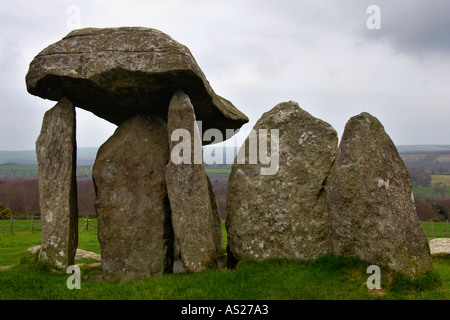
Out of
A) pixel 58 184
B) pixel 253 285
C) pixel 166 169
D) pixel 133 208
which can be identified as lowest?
pixel 253 285

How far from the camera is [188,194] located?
9.54m

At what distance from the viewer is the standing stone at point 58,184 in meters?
9.82

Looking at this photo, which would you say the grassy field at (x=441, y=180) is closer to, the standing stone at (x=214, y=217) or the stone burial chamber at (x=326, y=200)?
the standing stone at (x=214, y=217)

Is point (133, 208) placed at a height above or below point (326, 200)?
below

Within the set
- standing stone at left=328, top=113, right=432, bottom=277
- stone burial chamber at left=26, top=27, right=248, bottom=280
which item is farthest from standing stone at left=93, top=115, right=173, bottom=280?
standing stone at left=328, top=113, right=432, bottom=277

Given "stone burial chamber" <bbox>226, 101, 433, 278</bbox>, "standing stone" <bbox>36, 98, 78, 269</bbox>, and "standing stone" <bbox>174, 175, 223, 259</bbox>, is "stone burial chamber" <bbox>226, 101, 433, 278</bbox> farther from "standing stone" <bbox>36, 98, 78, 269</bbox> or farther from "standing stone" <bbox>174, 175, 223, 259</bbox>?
"standing stone" <bbox>36, 98, 78, 269</bbox>

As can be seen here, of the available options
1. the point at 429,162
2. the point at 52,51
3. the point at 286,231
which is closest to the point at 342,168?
the point at 286,231

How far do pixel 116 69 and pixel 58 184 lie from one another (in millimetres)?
3204

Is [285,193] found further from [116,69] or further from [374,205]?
[116,69]

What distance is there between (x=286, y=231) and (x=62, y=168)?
5.76 meters

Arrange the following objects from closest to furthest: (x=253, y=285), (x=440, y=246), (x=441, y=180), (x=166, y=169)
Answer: (x=253, y=285) < (x=166, y=169) < (x=440, y=246) < (x=441, y=180)

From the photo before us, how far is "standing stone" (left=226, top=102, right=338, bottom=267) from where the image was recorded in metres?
9.66

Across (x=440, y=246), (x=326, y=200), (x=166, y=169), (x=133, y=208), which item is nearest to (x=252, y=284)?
(x=326, y=200)
